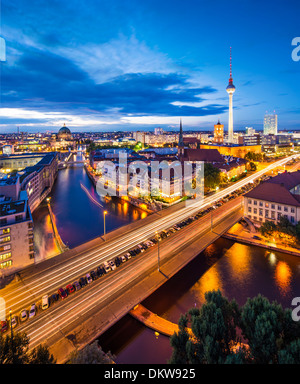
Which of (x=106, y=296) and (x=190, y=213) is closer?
(x=106, y=296)

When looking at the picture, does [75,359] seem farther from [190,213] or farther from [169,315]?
[190,213]

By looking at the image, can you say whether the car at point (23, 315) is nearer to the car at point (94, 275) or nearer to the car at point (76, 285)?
the car at point (76, 285)

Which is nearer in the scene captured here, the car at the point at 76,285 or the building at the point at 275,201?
the car at the point at 76,285

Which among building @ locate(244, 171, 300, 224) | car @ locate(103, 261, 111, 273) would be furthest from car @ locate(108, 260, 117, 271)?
building @ locate(244, 171, 300, 224)

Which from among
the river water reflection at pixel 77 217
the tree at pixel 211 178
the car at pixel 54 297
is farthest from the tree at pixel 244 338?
the tree at pixel 211 178
